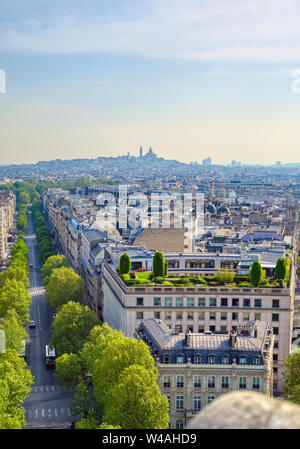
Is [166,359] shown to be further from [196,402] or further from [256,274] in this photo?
[256,274]

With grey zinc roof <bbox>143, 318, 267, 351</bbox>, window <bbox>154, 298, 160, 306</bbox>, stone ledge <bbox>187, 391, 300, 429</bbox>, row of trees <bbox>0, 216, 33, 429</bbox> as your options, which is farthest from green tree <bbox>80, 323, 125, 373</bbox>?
stone ledge <bbox>187, 391, 300, 429</bbox>

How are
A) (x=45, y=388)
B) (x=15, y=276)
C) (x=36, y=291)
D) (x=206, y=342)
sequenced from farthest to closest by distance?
(x=36, y=291)
(x=15, y=276)
(x=45, y=388)
(x=206, y=342)

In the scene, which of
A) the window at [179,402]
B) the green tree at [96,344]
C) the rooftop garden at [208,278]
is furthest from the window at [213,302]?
the window at [179,402]

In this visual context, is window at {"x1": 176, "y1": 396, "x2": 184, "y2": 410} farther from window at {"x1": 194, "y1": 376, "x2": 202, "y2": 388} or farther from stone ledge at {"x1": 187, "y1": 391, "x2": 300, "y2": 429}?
stone ledge at {"x1": 187, "y1": 391, "x2": 300, "y2": 429}

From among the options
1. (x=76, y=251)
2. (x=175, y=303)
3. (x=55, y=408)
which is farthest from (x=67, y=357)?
(x=76, y=251)

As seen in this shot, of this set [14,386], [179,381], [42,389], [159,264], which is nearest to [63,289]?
[159,264]
